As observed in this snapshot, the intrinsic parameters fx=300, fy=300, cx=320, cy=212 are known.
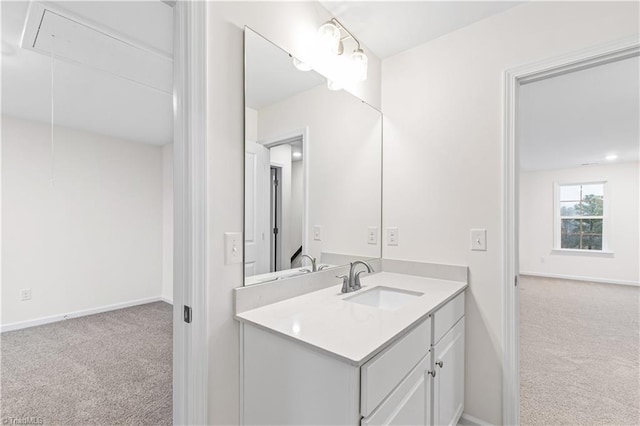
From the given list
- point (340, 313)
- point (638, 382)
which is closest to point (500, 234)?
point (340, 313)

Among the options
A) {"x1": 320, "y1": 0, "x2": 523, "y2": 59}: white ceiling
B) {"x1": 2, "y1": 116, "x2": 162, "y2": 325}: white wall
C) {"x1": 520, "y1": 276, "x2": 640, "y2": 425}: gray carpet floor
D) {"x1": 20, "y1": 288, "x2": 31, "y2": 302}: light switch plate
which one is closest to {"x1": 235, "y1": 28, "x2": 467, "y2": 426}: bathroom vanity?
{"x1": 320, "y1": 0, "x2": 523, "y2": 59}: white ceiling

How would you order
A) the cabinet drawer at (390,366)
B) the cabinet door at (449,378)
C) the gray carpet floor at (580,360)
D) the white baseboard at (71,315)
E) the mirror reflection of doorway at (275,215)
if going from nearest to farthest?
the cabinet drawer at (390,366), the cabinet door at (449,378), the mirror reflection of doorway at (275,215), the gray carpet floor at (580,360), the white baseboard at (71,315)

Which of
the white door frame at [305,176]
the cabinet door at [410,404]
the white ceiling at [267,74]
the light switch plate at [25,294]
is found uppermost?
the white ceiling at [267,74]

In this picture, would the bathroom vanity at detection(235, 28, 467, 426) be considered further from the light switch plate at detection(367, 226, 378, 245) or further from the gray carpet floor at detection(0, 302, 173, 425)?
the gray carpet floor at detection(0, 302, 173, 425)

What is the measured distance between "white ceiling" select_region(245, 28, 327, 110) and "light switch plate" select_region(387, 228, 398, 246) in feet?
3.73

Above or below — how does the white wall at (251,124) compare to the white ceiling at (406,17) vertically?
below

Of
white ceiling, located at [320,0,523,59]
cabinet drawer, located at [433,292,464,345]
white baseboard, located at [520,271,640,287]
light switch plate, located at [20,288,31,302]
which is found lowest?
white baseboard, located at [520,271,640,287]

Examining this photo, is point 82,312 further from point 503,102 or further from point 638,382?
point 638,382

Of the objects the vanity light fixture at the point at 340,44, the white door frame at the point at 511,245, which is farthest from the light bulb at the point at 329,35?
the white door frame at the point at 511,245

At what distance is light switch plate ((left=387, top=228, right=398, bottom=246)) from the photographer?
2156mm

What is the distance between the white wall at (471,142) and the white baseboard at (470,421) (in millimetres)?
27

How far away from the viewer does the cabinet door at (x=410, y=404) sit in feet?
3.25

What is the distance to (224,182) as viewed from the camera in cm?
122

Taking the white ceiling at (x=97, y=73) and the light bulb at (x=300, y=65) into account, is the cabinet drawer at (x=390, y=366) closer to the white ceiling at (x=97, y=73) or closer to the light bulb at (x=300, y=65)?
the light bulb at (x=300, y=65)
